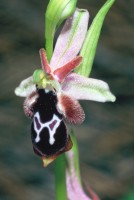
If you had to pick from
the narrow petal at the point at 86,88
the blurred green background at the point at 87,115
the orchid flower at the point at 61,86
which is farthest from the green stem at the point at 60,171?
the blurred green background at the point at 87,115

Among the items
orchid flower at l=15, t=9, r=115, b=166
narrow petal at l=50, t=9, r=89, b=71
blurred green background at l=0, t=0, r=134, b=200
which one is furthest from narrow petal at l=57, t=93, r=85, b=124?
blurred green background at l=0, t=0, r=134, b=200

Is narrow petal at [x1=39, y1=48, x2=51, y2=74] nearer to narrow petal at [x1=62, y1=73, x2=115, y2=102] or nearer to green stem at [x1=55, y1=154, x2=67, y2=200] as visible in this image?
narrow petal at [x1=62, y1=73, x2=115, y2=102]

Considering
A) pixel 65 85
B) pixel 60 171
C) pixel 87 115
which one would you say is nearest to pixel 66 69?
pixel 65 85

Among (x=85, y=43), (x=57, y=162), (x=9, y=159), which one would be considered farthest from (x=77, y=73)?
(x=9, y=159)

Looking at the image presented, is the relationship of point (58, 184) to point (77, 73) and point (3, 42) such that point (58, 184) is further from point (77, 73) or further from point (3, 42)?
point (3, 42)

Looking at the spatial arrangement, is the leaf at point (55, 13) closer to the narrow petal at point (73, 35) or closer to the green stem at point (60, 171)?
the narrow petal at point (73, 35)

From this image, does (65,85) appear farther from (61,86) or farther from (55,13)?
(55,13)
